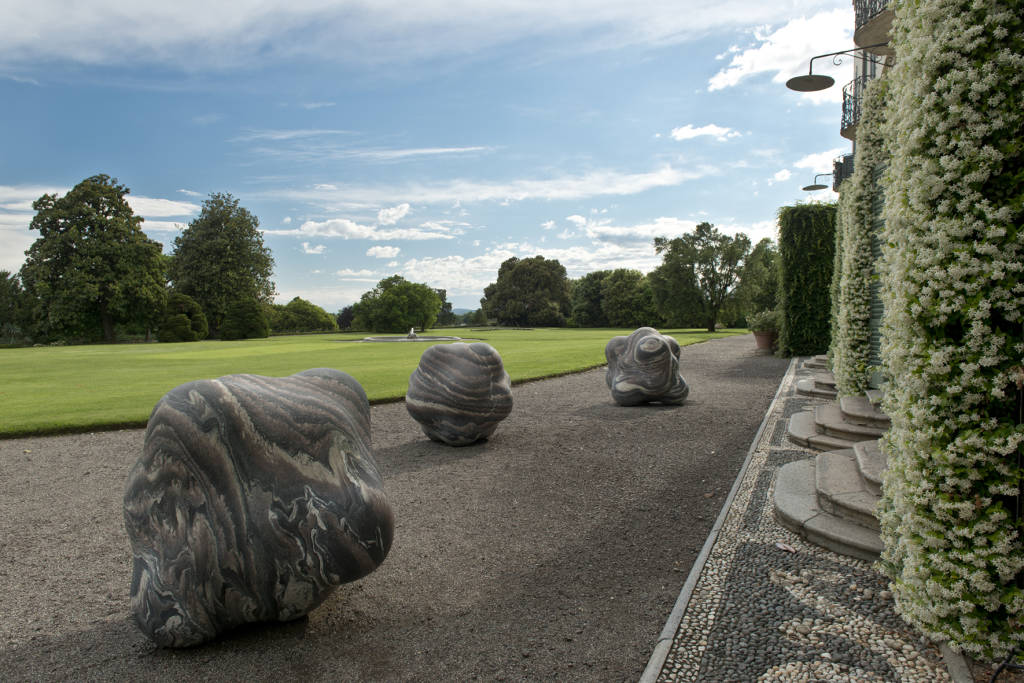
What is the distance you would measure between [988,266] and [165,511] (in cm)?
488

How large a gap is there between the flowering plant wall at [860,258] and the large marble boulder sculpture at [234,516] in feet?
28.7

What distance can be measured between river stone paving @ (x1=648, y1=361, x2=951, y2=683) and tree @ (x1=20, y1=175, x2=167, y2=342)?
5543cm

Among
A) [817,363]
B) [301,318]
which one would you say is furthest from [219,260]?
[817,363]

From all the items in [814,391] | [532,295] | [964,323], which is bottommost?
[814,391]

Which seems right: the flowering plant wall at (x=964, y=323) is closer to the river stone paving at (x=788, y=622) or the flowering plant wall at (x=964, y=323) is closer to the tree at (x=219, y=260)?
the river stone paving at (x=788, y=622)

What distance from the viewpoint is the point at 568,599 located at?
409 centimetres

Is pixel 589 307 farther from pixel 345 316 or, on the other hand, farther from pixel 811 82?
pixel 811 82

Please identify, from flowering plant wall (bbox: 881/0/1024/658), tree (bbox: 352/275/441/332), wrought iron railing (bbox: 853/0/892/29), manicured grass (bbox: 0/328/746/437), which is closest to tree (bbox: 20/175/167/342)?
manicured grass (bbox: 0/328/746/437)

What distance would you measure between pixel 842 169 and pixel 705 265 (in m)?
34.7

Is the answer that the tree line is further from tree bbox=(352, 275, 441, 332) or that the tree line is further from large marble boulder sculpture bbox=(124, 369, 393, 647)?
large marble boulder sculpture bbox=(124, 369, 393, 647)

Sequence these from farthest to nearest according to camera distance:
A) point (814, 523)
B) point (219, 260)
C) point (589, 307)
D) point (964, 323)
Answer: point (589, 307) < point (219, 260) < point (814, 523) < point (964, 323)

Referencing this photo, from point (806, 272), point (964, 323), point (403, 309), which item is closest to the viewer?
point (964, 323)

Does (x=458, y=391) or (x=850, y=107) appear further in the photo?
(x=850, y=107)

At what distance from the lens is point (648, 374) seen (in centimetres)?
1195
